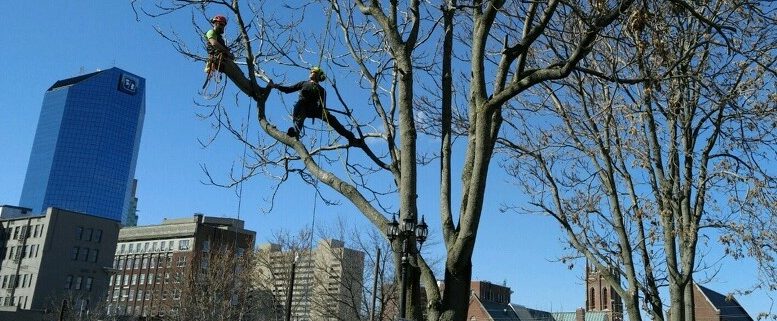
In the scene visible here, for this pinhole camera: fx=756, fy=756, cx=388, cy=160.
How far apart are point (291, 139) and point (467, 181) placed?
5.38 ft

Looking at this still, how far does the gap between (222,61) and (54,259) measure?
7787 centimetres

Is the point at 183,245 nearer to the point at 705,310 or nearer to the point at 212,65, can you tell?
the point at 705,310

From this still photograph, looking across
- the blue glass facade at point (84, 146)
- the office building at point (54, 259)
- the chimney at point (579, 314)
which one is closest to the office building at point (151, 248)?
the office building at point (54, 259)

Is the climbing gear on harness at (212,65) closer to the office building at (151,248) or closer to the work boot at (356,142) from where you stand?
the work boot at (356,142)

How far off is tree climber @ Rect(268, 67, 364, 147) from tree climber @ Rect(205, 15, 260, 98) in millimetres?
304

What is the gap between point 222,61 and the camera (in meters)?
6.72

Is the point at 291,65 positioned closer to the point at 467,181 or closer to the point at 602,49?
the point at 467,181

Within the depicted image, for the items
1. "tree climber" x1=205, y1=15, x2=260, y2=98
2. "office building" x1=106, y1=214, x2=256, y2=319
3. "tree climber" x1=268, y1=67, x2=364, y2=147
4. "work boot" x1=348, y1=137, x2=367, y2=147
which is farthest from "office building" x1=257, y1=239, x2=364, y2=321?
"office building" x1=106, y1=214, x2=256, y2=319

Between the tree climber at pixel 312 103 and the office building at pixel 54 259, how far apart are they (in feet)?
240

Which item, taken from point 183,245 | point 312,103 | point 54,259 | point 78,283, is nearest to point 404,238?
point 312,103

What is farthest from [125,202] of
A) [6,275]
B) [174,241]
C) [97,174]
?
[6,275]

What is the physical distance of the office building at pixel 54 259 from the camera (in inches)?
2975

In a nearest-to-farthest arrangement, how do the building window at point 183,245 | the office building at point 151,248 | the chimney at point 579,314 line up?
1. the chimney at point 579,314
2. the office building at point 151,248
3. the building window at point 183,245

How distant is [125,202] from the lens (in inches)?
7402
